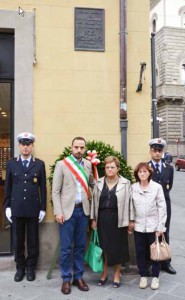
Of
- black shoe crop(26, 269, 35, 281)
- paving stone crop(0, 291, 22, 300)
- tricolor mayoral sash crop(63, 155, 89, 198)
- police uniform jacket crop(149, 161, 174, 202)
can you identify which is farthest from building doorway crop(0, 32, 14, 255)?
police uniform jacket crop(149, 161, 174, 202)

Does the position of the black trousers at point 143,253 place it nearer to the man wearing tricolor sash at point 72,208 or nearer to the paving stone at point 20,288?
the man wearing tricolor sash at point 72,208

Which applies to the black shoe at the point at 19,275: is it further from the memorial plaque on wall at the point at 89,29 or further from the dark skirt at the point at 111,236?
the memorial plaque on wall at the point at 89,29

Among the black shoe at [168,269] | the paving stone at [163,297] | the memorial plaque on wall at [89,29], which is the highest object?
the memorial plaque on wall at [89,29]

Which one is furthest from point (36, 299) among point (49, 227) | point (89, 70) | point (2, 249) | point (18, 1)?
point (18, 1)

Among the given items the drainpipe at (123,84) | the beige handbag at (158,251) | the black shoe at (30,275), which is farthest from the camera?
the drainpipe at (123,84)

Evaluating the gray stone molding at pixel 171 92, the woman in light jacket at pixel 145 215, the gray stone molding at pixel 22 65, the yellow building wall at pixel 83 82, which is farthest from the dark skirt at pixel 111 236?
the gray stone molding at pixel 171 92

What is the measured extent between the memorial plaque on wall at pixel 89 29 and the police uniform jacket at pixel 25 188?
219 cm

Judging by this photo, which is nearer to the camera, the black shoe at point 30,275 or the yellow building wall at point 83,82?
the black shoe at point 30,275

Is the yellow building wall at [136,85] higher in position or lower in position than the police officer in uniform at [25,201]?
higher

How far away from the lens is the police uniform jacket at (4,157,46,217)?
5.34m

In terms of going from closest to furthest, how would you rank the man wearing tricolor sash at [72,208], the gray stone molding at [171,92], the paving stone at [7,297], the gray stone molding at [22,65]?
1. the paving stone at [7,297]
2. the man wearing tricolor sash at [72,208]
3. the gray stone molding at [22,65]
4. the gray stone molding at [171,92]

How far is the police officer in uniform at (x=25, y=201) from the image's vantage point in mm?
5363

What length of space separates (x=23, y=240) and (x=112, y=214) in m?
1.45

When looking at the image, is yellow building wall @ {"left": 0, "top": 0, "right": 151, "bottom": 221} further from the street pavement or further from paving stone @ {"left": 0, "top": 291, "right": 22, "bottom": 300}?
paving stone @ {"left": 0, "top": 291, "right": 22, "bottom": 300}
